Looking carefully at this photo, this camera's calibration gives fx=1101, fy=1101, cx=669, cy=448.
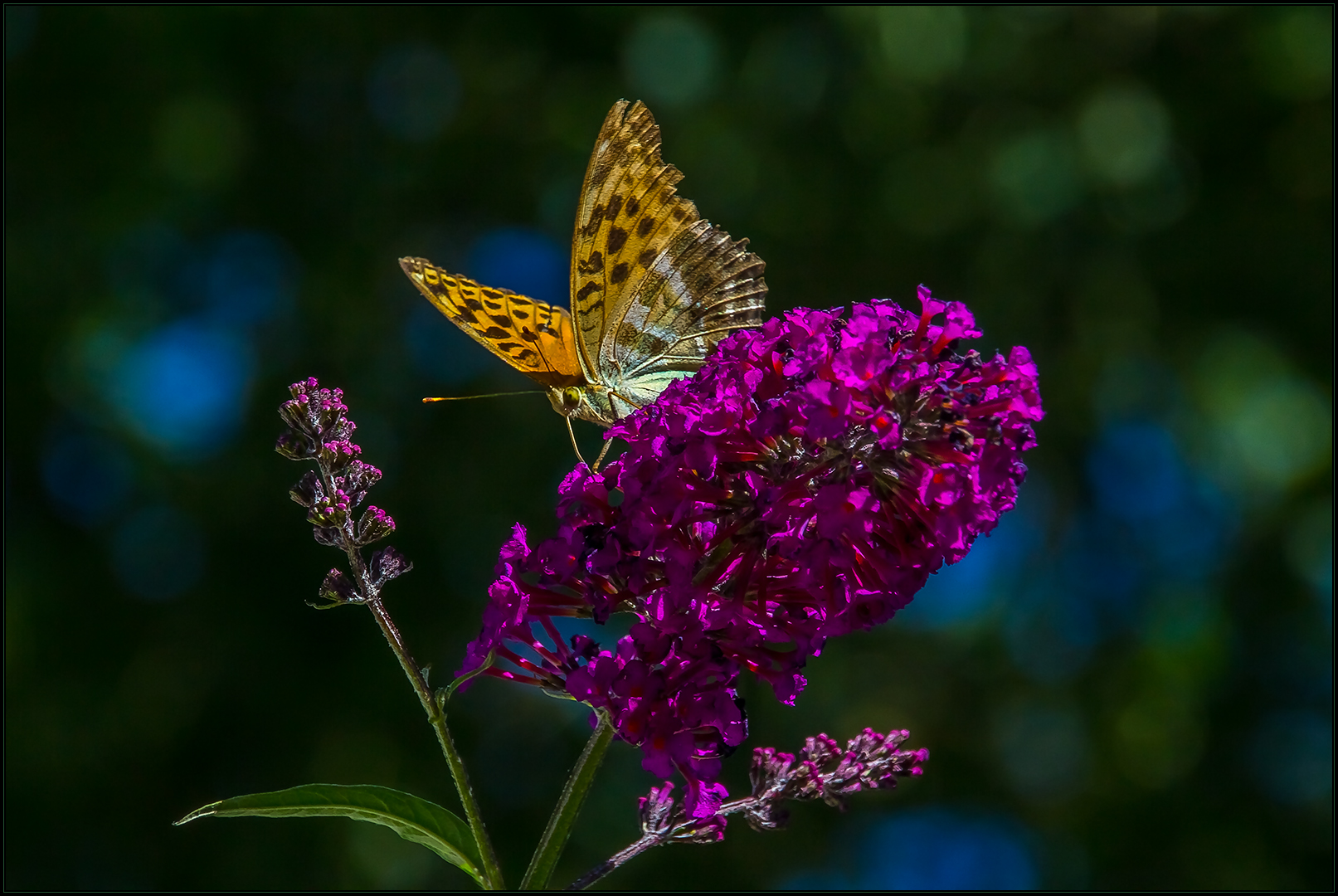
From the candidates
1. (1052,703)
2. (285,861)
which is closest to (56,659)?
(285,861)

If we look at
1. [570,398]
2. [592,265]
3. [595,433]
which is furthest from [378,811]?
[595,433]

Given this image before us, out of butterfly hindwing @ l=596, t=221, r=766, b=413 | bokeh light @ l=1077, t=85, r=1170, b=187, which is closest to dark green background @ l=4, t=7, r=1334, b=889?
bokeh light @ l=1077, t=85, r=1170, b=187

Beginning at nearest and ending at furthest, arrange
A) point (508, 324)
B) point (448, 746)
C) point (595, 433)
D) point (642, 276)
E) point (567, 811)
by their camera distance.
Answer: point (448, 746) → point (567, 811) → point (508, 324) → point (642, 276) → point (595, 433)

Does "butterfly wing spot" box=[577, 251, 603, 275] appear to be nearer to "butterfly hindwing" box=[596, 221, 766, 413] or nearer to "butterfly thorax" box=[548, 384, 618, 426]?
"butterfly hindwing" box=[596, 221, 766, 413]

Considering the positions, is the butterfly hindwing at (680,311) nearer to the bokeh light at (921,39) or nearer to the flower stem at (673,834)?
the flower stem at (673,834)

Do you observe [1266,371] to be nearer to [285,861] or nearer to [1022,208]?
[1022,208]

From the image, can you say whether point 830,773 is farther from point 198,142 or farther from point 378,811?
point 198,142

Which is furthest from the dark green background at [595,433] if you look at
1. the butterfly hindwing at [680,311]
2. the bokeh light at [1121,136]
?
the butterfly hindwing at [680,311]
